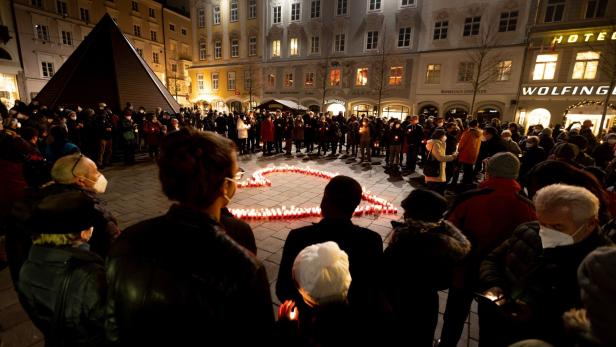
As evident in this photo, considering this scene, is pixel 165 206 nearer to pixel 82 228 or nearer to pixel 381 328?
pixel 82 228

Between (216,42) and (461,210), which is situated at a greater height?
(216,42)

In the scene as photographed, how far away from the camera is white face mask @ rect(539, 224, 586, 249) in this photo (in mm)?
1679

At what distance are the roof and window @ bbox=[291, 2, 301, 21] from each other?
1840 centimetres

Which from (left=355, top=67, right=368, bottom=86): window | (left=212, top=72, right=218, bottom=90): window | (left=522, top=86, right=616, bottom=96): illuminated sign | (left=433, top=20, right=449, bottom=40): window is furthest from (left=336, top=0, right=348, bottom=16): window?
(left=212, top=72, right=218, bottom=90): window

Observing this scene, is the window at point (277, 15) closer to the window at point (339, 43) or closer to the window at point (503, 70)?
the window at point (339, 43)

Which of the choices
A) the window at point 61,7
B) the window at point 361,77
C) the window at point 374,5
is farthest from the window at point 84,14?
the window at point 374,5

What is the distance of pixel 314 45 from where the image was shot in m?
27.8

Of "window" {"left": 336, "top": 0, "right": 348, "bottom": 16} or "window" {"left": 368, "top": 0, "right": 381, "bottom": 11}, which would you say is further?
"window" {"left": 336, "top": 0, "right": 348, "bottom": 16}

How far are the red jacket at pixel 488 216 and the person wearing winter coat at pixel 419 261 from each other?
644 mm

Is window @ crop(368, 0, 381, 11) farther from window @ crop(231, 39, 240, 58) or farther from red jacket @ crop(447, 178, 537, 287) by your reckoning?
red jacket @ crop(447, 178, 537, 287)

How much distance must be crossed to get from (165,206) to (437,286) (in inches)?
230

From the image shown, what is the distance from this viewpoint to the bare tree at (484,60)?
2055 cm

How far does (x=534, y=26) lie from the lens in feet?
62.8

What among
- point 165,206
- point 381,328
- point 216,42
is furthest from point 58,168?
point 216,42
